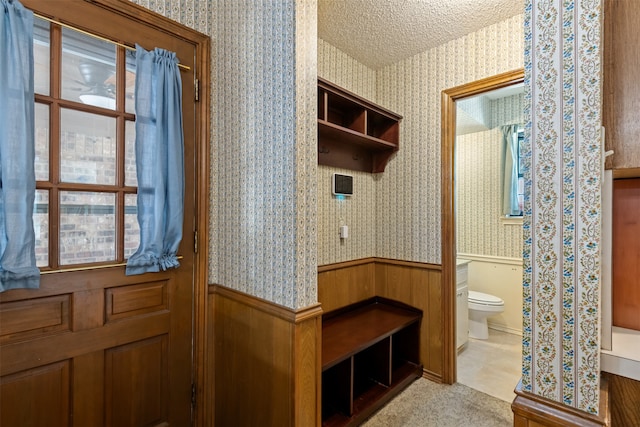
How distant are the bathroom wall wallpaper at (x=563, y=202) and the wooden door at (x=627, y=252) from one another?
0.40m

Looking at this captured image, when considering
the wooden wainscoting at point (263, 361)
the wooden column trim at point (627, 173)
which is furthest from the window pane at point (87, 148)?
the wooden column trim at point (627, 173)

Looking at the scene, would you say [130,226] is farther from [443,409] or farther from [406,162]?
[443,409]

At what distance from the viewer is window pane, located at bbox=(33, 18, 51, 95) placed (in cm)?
126

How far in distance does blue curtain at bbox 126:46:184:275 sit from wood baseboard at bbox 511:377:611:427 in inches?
60.6

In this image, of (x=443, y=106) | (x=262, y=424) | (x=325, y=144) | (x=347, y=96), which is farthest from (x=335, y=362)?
(x=443, y=106)

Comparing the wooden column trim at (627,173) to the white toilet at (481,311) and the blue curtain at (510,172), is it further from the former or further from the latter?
the blue curtain at (510,172)

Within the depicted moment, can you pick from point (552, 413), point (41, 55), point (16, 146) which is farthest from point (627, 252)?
point (41, 55)

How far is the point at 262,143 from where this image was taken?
1.53 m

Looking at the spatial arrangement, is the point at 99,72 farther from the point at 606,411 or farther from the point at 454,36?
the point at 454,36

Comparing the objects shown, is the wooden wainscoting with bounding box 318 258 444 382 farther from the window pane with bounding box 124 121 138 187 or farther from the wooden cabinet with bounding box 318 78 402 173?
the window pane with bounding box 124 121 138 187

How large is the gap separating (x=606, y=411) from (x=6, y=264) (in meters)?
1.96

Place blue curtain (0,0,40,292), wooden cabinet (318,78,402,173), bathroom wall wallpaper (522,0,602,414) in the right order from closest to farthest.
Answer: bathroom wall wallpaper (522,0,602,414), blue curtain (0,0,40,292), wooden cabinet (318,78,402,173)

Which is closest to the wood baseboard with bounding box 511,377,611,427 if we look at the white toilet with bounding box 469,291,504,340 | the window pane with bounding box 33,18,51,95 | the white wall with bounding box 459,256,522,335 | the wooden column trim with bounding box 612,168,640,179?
the wooden column trim with bounding box 612,168,640,179

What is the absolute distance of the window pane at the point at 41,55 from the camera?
4.14ft
